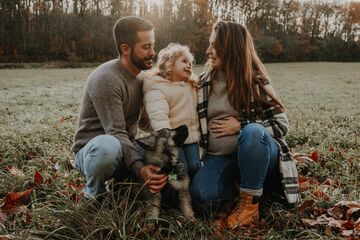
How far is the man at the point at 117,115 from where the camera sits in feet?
10.8

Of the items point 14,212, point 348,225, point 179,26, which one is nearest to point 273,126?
point 348,225

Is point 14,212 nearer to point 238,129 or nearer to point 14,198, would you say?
point 14,198

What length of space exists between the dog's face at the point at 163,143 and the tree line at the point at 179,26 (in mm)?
40709

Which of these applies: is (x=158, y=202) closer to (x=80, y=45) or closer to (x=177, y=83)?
(x=177, y=83)

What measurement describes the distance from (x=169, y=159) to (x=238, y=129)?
2.41 feet

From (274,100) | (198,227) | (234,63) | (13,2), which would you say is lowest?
(198,227)

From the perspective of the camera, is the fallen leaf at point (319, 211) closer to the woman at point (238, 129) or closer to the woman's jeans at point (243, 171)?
the woman at point (238, 129)

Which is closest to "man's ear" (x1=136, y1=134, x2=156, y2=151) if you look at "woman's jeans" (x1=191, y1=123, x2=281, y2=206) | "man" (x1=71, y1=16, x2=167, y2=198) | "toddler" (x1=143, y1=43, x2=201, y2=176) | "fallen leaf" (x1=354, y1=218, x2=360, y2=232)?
"man" (x1=71, y1=16, x2=167, y2=198)

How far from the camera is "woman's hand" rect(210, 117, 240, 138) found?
12.0ft

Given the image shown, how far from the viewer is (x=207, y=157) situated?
12.6 ft

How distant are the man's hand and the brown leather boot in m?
0.65

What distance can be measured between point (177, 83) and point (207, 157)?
29.2 inches

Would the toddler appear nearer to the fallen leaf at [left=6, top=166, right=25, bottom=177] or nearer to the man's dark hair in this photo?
the man's dark hair

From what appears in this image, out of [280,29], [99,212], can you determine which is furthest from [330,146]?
[280,29]
